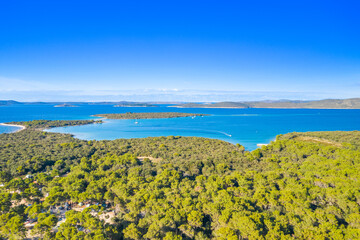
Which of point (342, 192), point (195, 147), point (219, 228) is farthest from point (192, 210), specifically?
point (195, 147)

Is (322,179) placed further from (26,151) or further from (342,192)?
(26,151)

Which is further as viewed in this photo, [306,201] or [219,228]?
[306,201]

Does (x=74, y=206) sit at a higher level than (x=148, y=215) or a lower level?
lower

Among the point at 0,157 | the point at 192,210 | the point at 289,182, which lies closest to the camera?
the point at 192,210

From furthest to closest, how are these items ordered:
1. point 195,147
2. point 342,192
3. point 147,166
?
point 195,147
point 147,166
point 342,192

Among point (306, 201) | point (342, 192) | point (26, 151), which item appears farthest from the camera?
point (26, 151)

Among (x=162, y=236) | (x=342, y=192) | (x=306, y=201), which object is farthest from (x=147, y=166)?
(x=342, y=192)

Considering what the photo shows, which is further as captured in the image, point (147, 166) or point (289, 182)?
point (147, 166)

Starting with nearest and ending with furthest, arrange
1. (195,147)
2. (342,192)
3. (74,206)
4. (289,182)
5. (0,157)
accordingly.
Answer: (342,192), (74,206), (289,182), (0,157), (195,147)

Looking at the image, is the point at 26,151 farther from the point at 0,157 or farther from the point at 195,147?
the point at 195,147
